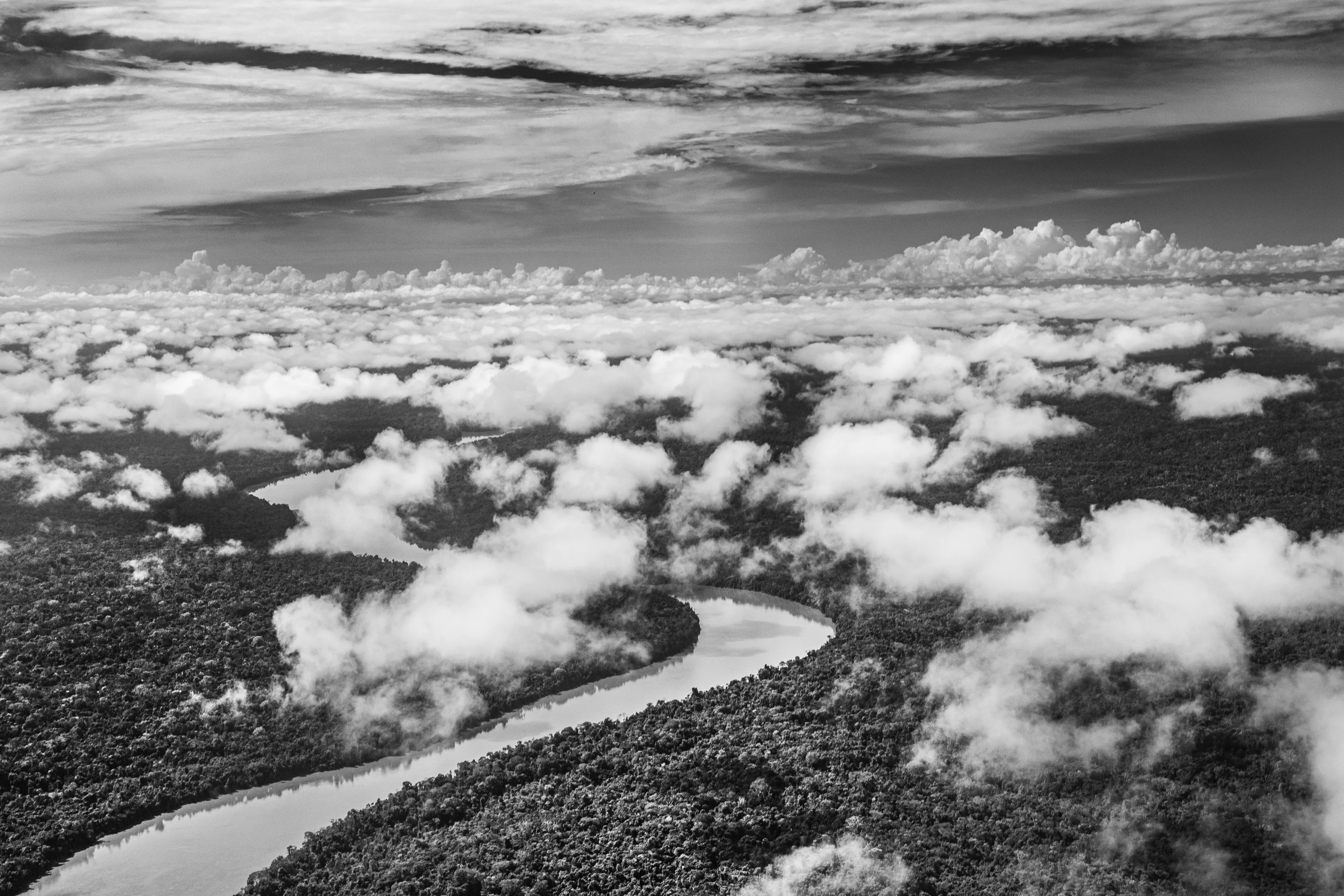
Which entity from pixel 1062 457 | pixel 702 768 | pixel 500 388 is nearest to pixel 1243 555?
pixel 1062 457

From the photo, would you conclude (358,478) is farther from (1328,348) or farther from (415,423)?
(1328,348)

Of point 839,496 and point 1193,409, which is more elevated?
point 1193,409

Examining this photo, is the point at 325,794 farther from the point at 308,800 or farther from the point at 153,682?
the point at 153,682

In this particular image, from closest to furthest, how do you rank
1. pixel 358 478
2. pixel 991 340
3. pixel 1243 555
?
pixel 1243 555
pixel 358 478
pixel 991 340

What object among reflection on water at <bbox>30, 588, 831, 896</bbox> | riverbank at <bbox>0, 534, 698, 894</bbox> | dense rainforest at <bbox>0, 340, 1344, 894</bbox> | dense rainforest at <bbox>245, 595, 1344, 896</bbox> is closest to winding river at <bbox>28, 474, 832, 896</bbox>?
reflection on water at <bbox>30, 588, 831, 896</bbox>

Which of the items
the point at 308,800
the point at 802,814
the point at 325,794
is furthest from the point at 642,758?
the point at 308,800

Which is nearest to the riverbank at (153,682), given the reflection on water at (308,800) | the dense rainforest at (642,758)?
the dense rainforest at (642,758)

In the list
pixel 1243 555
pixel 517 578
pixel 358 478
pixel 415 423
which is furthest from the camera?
pixel 415 423
